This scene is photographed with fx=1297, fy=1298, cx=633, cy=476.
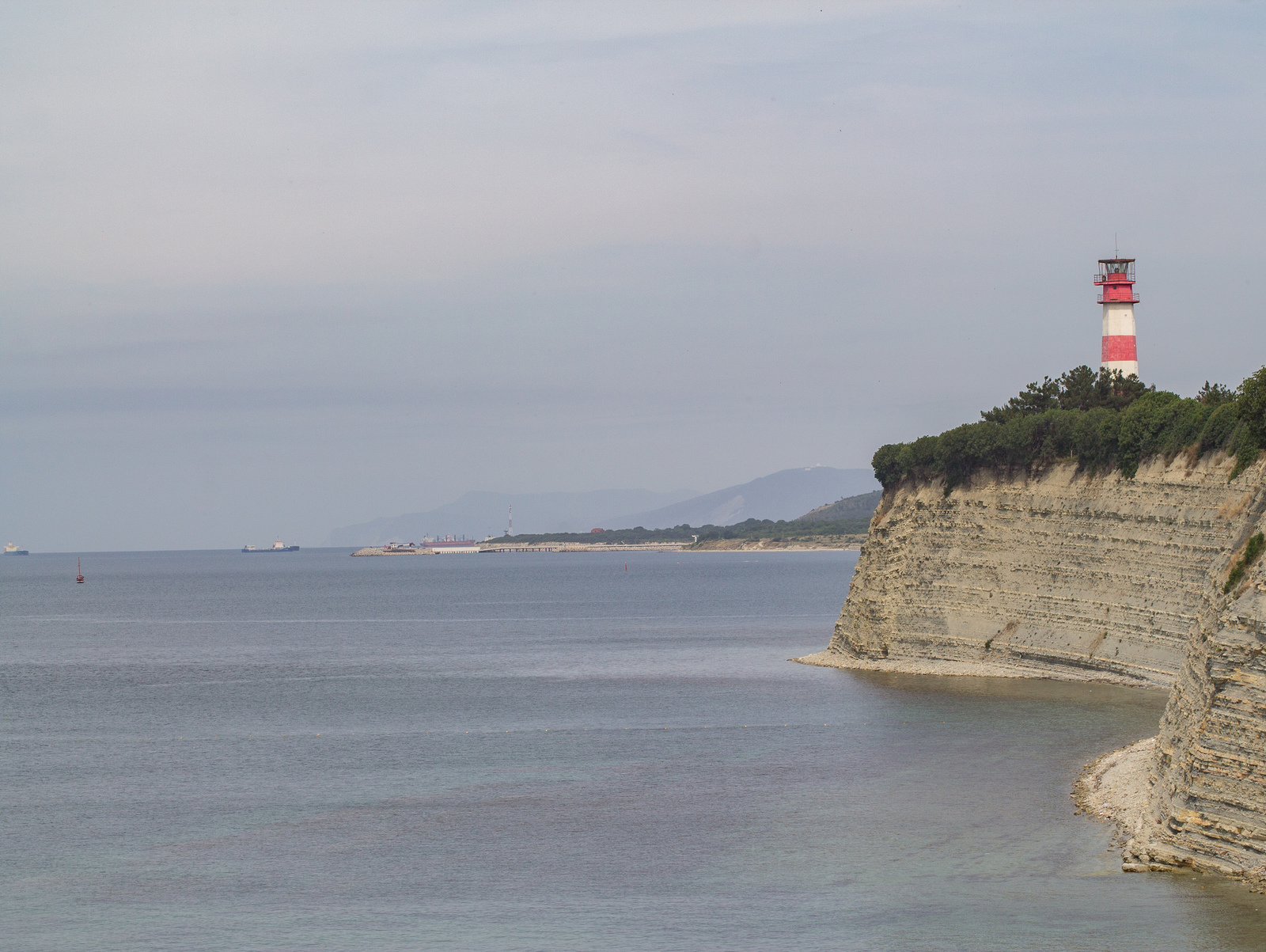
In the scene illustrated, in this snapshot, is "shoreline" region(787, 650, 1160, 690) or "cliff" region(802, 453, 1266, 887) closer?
"cliff" region(802, 453, 1266, 887)

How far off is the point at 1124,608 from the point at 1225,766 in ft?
94.0

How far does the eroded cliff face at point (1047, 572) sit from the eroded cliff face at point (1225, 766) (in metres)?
16.0

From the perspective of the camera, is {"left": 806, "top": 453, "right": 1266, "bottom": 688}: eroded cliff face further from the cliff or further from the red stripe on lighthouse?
the red stripe on lighthouse

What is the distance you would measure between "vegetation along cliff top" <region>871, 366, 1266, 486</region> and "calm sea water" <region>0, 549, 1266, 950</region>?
10129 mm

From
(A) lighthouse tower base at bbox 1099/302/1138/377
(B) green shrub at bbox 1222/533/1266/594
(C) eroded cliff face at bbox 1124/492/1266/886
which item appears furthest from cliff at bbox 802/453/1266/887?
(A) lighthouse tower base at bbox 1099/302/1138/377

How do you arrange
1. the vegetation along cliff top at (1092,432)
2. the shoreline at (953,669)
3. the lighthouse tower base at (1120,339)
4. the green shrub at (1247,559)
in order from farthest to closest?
the lighthouse tower base at (1120,339), the shoreline at (953,669), the vegetation along cliff top at (1092,432), the green shrub at (1247,559)

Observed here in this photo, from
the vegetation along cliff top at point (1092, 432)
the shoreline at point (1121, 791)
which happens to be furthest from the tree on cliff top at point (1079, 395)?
the shoreline at point (1121, 791)

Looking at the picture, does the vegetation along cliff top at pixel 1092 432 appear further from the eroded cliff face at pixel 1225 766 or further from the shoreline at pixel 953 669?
the eroded cliff face at pixel 1225 766

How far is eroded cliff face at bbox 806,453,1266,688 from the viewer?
48844mm

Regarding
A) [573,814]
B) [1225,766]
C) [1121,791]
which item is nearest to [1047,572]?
[1121,791]

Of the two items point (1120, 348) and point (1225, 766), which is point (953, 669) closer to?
point (1120, 348)

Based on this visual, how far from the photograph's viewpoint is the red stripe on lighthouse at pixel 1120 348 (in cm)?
6812

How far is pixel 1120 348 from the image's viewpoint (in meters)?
68.3

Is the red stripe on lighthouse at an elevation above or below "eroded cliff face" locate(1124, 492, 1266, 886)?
above
